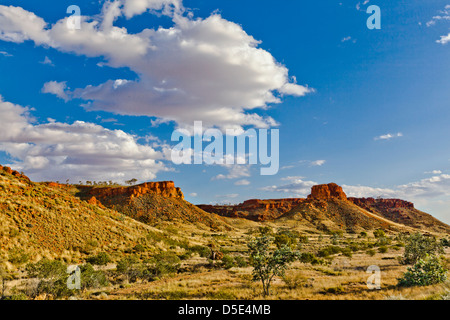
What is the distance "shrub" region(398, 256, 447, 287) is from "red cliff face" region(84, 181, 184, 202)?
4721 inches

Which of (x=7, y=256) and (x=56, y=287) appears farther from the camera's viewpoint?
(x=7, y=256)

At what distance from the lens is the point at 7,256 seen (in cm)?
3009

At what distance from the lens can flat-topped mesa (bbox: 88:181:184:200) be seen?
131750 mm

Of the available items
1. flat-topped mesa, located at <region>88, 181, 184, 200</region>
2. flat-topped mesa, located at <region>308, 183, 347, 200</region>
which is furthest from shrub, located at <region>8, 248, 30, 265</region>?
flat-topped mesa, located at <region>308, 183, 347, 200</region>

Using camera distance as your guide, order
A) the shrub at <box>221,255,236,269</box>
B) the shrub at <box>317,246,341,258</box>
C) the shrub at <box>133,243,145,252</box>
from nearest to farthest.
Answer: the shrub at <box>221,255,236,269</box>, the shrub at <box>133,243,145,252</box>, the shrub at <box>317,246,341,258</box>

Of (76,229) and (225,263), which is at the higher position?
(76,229)

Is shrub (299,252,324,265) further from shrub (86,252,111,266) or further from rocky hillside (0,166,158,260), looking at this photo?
rocky hillside (0,166,158,260)

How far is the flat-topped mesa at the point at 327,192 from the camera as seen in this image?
173 metres

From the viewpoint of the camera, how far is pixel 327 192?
574 feet

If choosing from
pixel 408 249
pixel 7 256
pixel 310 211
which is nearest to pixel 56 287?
pixel 7 256

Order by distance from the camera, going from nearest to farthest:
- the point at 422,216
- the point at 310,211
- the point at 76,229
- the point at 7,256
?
the point at 7,256 → the point at 76,229 → the point at 310,211 → the point at 422,216

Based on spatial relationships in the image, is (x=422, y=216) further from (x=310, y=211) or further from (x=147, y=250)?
(x=147, y=250)

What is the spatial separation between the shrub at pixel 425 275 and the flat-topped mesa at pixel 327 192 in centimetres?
15688
